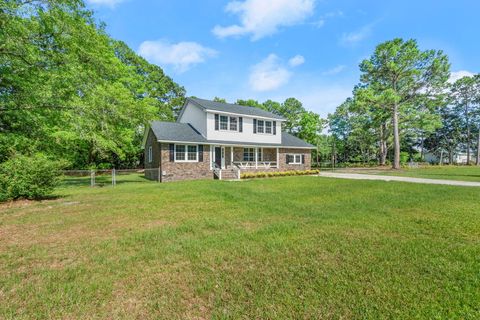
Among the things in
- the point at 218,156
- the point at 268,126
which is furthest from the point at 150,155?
the point at 268,126

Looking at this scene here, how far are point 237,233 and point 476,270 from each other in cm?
372

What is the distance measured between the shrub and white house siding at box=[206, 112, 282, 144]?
10771 mm

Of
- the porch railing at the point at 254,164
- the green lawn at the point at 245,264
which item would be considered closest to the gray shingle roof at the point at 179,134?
the porch railing at the point at 254,164

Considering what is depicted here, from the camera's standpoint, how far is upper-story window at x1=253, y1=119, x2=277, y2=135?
20.8 metres

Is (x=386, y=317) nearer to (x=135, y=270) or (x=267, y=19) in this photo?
(x=135, y=270)

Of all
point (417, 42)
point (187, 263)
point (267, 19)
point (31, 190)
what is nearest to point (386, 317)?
point (187, 263)

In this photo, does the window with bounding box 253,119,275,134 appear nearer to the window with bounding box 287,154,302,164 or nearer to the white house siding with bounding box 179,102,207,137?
the window with bounding box 287,154,302,164

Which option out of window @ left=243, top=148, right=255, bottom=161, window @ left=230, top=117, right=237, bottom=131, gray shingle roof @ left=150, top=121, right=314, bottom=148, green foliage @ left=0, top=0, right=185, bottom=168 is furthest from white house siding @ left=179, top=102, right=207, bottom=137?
green foliage @ left=0, top=0, right=185, bottom=168

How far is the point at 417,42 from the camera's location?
2495 cm

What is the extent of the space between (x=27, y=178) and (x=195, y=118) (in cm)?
1286

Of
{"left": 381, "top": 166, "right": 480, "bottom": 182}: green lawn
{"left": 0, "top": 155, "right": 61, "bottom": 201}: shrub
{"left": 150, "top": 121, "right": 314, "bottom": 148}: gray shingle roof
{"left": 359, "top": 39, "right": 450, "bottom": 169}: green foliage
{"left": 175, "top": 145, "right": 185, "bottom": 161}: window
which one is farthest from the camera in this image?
{"left": 359, "top": 39, "right": 450, "bottom": 169}: green foliage

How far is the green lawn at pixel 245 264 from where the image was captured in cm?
248

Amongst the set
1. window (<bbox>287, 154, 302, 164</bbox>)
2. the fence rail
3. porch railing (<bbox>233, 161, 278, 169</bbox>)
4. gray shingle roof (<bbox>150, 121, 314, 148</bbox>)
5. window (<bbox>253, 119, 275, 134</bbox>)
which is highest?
window (<bbox>253, 119, 275, 134</bbox>)

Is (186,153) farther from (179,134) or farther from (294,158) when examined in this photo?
(294,158)
